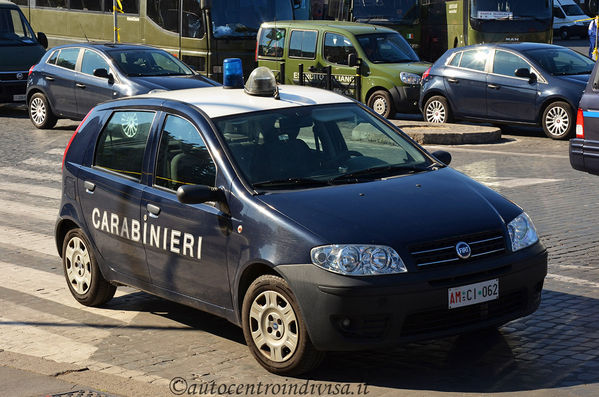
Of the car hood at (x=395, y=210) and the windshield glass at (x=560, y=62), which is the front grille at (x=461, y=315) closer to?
the car hood at (x=395, y=210)

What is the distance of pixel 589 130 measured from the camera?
417 inches

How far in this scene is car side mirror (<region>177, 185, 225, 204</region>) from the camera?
613cm

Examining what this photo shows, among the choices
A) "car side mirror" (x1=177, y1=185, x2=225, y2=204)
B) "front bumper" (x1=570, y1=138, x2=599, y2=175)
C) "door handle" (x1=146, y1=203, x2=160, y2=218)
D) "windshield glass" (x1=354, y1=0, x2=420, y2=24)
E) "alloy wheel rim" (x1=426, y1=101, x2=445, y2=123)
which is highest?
"windshield glass" (x1=354, y1=0, x2=420, y2=24)

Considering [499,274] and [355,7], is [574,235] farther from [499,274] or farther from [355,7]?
[355,7]

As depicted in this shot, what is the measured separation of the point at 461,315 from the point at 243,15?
64.9 feet

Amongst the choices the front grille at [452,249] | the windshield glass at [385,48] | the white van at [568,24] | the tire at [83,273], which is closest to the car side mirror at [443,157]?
the front grille at [452,249]

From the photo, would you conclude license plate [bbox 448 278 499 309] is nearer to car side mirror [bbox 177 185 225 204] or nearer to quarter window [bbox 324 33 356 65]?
car side mirror [bbox 177 185 225 204]

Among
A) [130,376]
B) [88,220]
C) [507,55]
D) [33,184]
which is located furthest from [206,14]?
[130,376]

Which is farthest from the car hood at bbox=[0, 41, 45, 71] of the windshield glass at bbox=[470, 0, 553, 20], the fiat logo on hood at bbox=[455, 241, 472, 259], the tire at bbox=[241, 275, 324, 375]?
the fiat logo on hood at bbox=[455, 241, 472, 259]

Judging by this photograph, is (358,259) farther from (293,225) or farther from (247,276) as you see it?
(247,276)

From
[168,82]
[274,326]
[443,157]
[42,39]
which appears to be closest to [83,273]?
[274,326]

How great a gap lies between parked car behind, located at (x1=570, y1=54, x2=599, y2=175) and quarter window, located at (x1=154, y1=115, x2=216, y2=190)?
5.03 m

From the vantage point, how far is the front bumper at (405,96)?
806 inches

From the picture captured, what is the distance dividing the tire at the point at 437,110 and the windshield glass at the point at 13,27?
31.3ft
